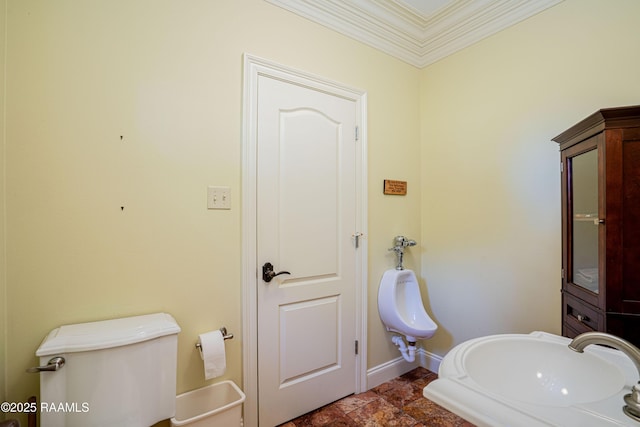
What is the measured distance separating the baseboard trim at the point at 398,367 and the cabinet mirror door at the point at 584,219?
3.77 feet

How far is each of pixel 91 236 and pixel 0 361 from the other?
527mm

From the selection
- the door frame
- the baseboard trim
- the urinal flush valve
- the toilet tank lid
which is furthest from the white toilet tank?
the urinal flush valve

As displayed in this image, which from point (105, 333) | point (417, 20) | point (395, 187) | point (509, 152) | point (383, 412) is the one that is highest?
point (417, 20)

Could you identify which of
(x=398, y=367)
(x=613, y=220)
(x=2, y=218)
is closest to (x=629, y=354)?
(x=613, y=220)

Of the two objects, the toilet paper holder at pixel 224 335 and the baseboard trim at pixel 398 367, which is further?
the baseboard trim at pixel 398 367

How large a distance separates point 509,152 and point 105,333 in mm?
2419

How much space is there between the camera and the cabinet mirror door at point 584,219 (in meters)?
1.32

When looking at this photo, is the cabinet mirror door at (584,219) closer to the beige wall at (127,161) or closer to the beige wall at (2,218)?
A: the beige wall at (127,161)

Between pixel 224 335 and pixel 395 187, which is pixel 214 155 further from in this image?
pixel 395 187

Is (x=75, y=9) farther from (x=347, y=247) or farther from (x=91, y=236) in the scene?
(x=347, y=247)

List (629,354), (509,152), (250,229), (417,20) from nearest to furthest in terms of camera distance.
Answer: (629,354)
(250,229)
(509,152)
(417,20)

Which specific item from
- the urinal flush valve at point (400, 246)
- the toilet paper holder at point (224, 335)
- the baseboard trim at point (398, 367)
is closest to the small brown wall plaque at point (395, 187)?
the urinal flush valve at point (400, 246)

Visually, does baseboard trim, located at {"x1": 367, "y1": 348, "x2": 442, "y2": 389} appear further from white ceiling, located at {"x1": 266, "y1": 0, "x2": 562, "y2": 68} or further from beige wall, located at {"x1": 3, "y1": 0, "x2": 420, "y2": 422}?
white ceiling, located at {"x1": 266, "y1": 0, "x2": 562, "y2": 68}

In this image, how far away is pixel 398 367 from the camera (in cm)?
229
